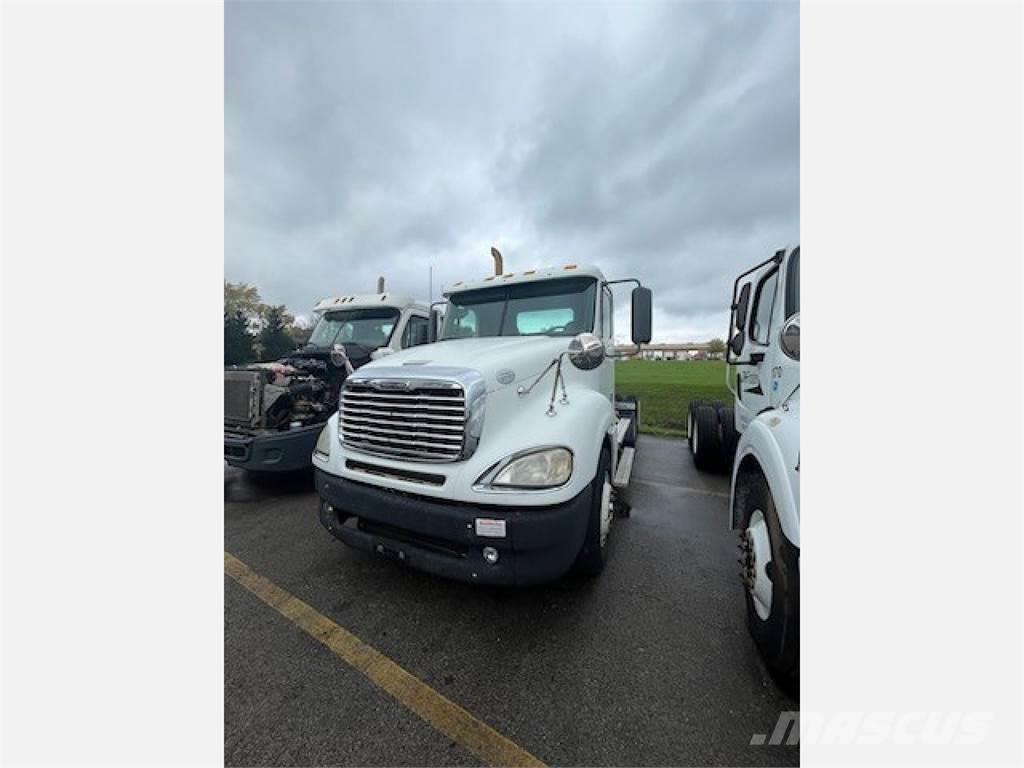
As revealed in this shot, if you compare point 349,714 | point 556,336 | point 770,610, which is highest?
point 556,336

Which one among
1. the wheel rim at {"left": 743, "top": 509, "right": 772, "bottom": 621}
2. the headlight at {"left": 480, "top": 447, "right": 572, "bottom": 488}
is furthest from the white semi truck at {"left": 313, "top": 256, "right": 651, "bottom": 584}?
the wheel rim at {"left": 743, "top": 509, "right": 772, "bottom": 621}

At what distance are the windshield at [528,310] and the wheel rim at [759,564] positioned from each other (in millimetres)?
2014

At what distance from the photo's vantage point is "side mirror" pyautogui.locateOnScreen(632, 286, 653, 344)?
12.4ft

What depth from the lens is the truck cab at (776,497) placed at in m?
1.77

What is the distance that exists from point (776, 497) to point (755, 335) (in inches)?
98.8

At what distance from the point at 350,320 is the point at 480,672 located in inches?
219

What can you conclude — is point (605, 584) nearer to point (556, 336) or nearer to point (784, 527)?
point (784, 527)

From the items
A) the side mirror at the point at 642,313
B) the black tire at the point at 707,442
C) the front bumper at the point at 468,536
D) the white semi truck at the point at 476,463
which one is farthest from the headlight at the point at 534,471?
the black tire at the point at 707,442

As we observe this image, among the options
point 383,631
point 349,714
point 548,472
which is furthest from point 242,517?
point 548,472

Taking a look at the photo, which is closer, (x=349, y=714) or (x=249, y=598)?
(x=349, y=714)

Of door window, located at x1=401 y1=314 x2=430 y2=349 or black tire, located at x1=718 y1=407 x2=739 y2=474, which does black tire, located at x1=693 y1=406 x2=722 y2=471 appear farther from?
door window, located at x1=401 y1=314 x2=430 y2=349

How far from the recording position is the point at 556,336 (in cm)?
353

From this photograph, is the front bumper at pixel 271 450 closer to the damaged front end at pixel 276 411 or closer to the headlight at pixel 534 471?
the damaged front end at pixel 276 411

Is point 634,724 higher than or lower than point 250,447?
lower
